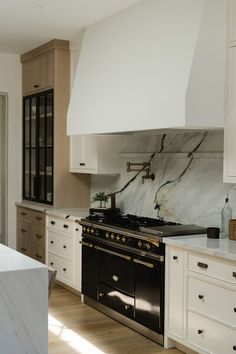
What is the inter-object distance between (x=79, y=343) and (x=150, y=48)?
2410 mm

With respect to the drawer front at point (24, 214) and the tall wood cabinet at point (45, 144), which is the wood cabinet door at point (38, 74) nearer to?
the tall wood cabinet at point (45, 144)

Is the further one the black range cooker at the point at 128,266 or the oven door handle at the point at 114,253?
the oven door handle at the point at 114,253

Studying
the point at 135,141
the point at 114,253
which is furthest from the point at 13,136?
the point at 114,253

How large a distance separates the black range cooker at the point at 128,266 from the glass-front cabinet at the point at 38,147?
1162mm

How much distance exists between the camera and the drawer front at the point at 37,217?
236 inches

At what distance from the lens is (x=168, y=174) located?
15.8 feet

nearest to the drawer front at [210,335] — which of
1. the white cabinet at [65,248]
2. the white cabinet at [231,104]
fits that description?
the white cabinet at [231,104]

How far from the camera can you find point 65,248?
217 inches

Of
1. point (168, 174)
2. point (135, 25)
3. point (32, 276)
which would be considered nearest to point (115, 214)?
point (168, 174)

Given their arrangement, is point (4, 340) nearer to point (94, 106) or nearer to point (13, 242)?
point (94, 106)

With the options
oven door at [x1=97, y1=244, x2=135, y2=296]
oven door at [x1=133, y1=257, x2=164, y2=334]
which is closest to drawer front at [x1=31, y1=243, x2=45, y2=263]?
oven door at [x1=97, y1=244, x2=135, y2=296]

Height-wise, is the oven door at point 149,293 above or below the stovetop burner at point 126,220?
below

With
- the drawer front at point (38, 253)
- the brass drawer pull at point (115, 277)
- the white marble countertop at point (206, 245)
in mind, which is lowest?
the drawer front at point (38, 253)

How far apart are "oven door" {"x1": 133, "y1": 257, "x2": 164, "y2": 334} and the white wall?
2.91 meters
